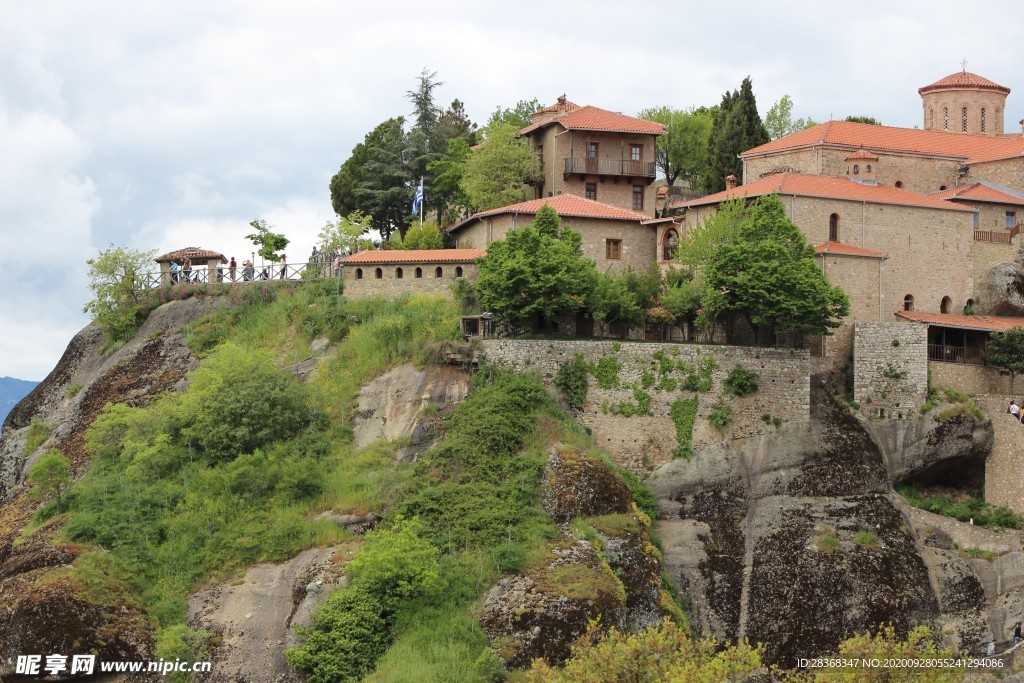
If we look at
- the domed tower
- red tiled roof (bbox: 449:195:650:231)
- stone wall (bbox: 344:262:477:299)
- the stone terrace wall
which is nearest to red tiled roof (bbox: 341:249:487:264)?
stone wall (bbox: 344:262:477:299)

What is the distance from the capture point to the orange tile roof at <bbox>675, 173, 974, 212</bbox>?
62.2 m

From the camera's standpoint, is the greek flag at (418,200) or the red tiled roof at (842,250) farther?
the greek flag at (418,200)

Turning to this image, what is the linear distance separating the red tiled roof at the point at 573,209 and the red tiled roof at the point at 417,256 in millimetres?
2383

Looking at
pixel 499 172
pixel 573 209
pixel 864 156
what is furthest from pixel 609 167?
pixel 864 156

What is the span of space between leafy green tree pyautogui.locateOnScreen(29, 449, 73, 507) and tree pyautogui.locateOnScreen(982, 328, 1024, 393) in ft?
115

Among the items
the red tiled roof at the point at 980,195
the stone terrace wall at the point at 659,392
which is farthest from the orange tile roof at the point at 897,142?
the stone terrace wall at the point at 659,392

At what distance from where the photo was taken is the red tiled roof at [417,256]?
206 feet

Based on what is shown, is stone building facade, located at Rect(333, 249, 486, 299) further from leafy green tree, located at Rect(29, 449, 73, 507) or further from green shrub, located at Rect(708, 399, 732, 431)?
leafy green tree, located at Rect(29, 449, 73, 507)

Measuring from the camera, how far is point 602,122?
70.9 metres

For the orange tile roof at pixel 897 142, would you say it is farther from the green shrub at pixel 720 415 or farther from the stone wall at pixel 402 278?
the green shrub at pixel 720 415

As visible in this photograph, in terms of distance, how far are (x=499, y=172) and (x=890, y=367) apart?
67.1ft

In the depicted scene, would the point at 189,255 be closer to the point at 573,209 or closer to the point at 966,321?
the point at 573,209

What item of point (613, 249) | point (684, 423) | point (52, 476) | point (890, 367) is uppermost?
point (613, 249)

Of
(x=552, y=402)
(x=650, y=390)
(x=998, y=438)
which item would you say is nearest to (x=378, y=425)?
(x=552, y=402)
